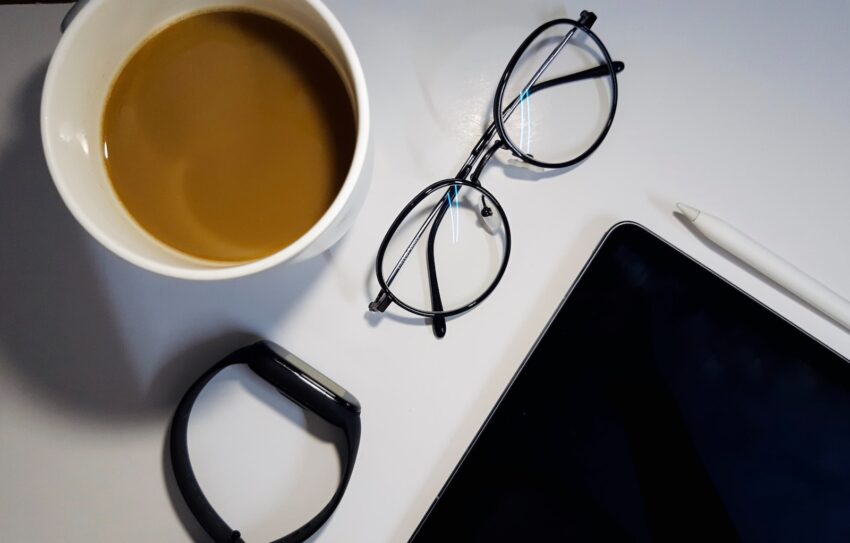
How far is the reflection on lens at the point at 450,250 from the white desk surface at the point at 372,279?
0.01 meters

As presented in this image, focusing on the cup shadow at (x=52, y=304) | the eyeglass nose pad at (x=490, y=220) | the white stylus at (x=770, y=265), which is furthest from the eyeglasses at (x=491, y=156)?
the cup shadow at (x=52, y=304)

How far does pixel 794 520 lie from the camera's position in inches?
16.8

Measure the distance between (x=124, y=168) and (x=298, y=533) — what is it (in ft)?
0.89

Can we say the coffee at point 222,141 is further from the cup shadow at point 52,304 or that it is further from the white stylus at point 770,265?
the white stylus at point 770,265

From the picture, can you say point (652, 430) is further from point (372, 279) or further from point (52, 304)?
point (52, 304)

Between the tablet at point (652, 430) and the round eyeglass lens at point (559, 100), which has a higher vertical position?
the round eyeglass lens at point (559, 100)

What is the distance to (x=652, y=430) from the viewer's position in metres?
0.44

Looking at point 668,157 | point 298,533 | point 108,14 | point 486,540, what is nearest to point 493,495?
point 486,540

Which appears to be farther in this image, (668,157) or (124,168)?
(668,157)

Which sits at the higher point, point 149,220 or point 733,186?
point 733,186

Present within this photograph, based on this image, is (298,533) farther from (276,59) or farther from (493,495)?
(276,59)

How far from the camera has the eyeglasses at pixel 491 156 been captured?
45cm

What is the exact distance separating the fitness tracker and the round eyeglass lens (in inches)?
9.5

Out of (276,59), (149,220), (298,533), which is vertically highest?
(276,59)
